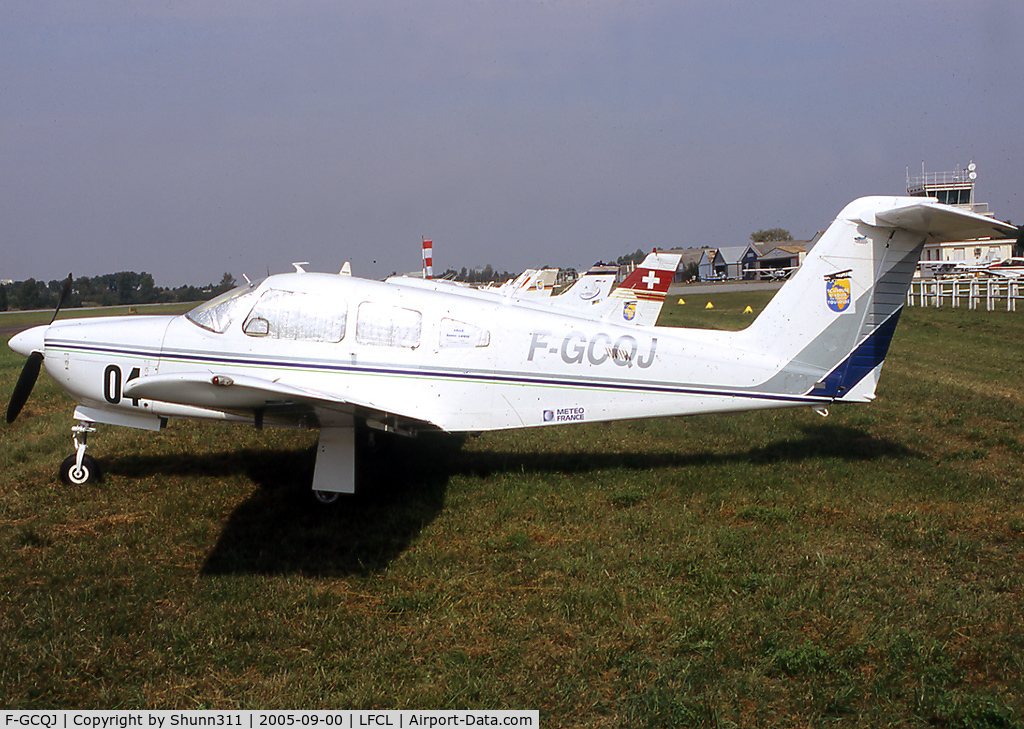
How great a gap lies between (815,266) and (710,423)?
333 centimetres

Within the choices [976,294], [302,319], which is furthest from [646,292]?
[976,294]

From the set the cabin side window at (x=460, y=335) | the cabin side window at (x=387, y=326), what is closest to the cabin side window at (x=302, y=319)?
the cabin side window at (x=387, y=326)

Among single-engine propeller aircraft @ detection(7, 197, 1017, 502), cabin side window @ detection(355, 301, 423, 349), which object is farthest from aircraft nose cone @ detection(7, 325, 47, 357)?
cabin side window @ detection(355, 301, 423, 349)

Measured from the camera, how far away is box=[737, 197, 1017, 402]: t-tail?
730cm

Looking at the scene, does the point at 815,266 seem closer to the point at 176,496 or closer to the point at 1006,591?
the point at 1006,591

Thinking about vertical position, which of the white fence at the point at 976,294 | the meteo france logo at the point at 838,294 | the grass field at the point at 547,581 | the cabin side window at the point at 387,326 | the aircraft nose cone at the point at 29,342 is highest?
the white fence at the point at 976,294

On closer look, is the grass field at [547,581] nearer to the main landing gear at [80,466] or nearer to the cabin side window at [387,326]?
the main landing gear at [80,466]

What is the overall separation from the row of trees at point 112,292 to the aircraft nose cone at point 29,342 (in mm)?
742

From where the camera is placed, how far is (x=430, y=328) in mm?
7145

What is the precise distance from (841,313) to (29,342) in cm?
830

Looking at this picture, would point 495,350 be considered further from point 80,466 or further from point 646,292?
point 646,292

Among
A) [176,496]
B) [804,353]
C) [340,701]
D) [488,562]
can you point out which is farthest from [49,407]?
[804,353]

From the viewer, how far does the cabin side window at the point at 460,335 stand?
282 inches

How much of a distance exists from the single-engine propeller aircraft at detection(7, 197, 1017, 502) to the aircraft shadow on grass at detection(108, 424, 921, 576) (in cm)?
53
